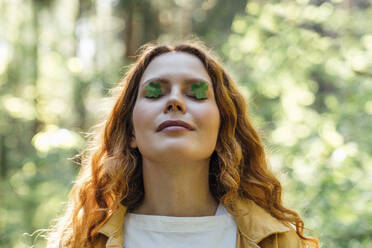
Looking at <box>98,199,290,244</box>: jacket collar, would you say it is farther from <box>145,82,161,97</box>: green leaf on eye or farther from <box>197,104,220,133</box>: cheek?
<box>145,82,161,97</box>: green leaf on eye

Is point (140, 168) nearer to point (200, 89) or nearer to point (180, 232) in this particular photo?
point (180, 232)

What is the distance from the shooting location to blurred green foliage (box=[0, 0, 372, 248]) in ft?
12.3

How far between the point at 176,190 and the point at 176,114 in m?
0.42

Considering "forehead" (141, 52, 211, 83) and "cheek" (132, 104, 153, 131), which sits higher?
"forehead" (141, 52, 211, 83)

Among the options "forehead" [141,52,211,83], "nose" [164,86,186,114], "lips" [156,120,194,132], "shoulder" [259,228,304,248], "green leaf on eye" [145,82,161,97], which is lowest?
"shoulder" [259,228,304,248]

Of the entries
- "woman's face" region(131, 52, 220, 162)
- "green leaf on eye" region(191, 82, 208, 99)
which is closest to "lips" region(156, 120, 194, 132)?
"woman's face" region(131, 52, 220, 162)

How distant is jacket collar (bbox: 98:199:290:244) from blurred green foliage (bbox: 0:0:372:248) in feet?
2.79

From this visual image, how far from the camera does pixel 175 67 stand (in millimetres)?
2158

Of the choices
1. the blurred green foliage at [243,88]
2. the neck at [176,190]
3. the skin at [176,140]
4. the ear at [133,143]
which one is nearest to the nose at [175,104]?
the skin at [176,140]

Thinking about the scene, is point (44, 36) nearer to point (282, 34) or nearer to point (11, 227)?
point (11, 227)

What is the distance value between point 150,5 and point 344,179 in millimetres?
4112

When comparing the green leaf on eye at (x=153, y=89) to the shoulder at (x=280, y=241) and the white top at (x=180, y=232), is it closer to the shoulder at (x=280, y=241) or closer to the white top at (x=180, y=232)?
the white top at (x=180, y=232)

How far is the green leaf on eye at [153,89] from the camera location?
82.4 inches

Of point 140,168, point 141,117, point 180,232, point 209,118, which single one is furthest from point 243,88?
point 180,232
